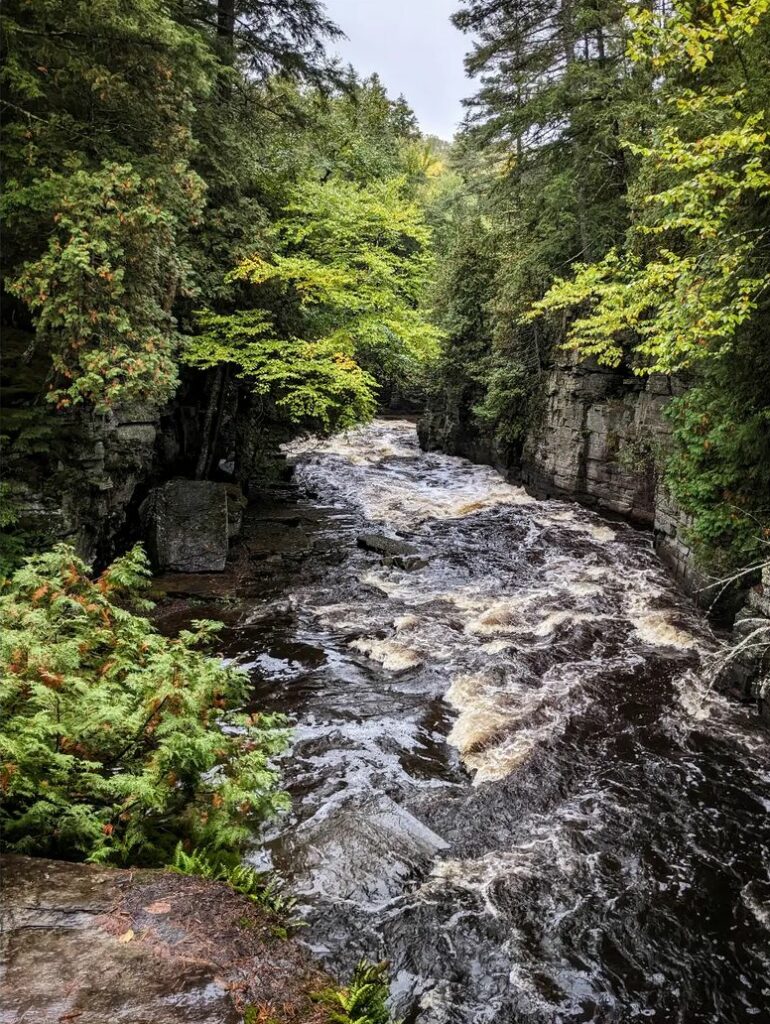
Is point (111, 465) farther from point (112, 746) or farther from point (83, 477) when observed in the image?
point (112, 746)

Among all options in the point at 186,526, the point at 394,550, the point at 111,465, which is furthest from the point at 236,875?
the point at 394,550

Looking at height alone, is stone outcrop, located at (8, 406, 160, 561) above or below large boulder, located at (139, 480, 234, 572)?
A: above

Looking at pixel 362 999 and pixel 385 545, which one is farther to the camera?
pixel 385 545

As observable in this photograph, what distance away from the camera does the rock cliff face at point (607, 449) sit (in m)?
14.1

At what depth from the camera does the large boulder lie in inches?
506

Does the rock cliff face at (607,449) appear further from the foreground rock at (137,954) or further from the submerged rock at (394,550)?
the foreground rock at (137,954)

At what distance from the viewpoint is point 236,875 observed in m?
4.64

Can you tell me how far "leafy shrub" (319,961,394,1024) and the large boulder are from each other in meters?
9.56

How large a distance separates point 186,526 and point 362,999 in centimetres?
1074

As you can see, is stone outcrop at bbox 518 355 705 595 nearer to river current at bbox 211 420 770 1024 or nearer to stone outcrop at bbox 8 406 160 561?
river current at bbox 211 420 770 1024

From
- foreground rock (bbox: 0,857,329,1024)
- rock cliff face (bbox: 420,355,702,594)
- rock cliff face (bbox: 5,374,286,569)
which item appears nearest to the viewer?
foreground rock (bbox: 0,857,329,1024)

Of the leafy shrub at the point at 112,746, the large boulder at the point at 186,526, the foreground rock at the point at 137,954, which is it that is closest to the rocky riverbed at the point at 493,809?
the foreground rock at the point at 137,954

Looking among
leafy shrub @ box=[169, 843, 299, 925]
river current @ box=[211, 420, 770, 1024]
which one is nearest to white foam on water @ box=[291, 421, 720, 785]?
river current @ box=[211, 420, 770, 1024]

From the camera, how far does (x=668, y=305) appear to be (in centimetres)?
838
